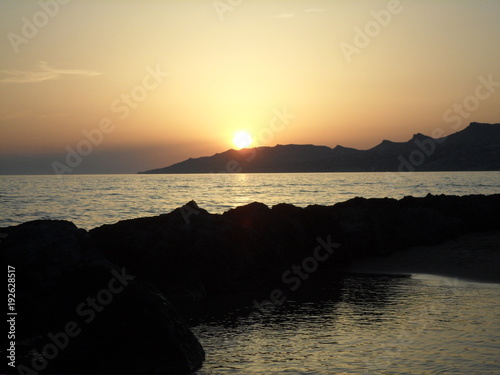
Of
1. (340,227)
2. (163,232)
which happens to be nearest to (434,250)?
(340,227)

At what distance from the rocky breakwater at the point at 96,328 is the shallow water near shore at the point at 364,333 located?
101cm

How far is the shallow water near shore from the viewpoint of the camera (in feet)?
37.2

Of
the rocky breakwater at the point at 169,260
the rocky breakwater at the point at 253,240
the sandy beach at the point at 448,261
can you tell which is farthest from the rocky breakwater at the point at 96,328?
the sandy beach at the point at 448,261

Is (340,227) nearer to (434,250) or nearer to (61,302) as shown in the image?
(434,250)

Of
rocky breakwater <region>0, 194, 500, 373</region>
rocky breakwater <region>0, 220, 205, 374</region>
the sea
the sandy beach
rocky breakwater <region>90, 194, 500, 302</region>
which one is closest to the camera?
rocky breakwater <region>0, 220, 205, 374</region>

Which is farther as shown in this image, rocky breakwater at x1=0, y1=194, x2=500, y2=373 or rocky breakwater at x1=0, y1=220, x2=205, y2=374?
rocky breakwater at x1=0, y1=194, x2=500, y2=373

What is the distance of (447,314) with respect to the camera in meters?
15.5

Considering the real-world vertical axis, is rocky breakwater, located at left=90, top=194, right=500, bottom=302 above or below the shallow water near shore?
above

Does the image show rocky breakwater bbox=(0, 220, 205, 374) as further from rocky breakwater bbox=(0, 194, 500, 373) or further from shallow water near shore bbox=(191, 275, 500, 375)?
shallow water near shore bbox=(191, 275, 500, 375)

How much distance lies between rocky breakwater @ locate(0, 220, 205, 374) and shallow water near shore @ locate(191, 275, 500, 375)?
101cm

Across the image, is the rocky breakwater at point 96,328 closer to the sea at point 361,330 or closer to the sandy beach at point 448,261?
the sea at point 361,330

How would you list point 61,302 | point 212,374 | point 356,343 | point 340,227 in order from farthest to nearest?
point 340,227 < point 61,302 < point 356,343 < point 212,374

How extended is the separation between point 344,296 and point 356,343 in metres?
6.04

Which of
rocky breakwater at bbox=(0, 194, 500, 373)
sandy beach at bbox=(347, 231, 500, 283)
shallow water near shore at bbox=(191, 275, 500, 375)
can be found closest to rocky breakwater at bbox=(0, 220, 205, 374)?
rocky breakwater at bbox=(0, 194, 500, 373)
